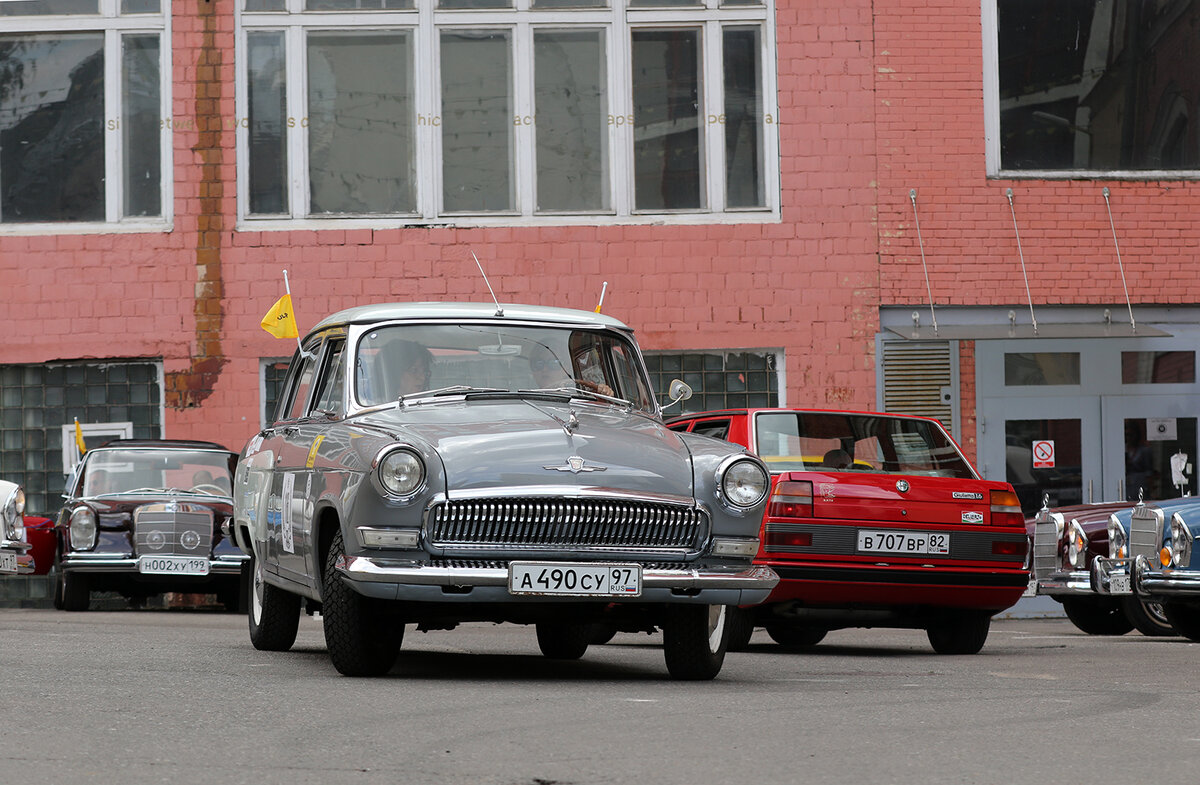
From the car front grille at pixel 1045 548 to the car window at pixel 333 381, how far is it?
713 centimetres

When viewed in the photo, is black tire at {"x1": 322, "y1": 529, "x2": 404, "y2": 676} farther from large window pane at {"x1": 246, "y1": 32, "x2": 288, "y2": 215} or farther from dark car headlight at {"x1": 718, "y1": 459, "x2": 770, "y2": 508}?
large window pane at {"x1": 246, "y1": 32, "x2": 288, "y2": 215}

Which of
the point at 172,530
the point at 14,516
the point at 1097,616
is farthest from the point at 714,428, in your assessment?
the point at 14,516

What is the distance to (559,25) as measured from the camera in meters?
19.9

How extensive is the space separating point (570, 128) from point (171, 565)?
266 inches

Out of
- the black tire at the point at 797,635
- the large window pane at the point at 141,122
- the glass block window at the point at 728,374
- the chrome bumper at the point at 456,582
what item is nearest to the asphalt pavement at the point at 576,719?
the chrome bumper at the point at 456,582

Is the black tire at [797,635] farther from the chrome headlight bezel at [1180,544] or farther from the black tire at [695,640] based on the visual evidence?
the black tire at [695,640]

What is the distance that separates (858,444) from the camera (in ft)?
37.2

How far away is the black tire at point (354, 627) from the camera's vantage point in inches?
312

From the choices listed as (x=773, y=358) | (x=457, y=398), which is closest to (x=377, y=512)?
(x=457, y=398)

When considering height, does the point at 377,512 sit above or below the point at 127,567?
above

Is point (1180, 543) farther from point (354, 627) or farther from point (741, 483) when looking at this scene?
point (354, 627)

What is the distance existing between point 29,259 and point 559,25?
252 inches

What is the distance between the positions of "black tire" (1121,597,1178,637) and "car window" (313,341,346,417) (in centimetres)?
747

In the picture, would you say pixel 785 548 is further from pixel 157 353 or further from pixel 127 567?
pixel 157 353
